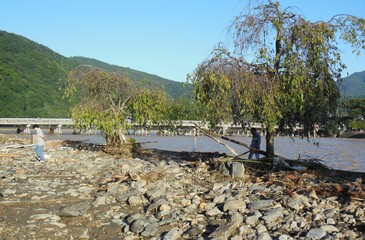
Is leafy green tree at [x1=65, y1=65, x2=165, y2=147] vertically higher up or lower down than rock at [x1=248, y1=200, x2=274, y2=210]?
higher up

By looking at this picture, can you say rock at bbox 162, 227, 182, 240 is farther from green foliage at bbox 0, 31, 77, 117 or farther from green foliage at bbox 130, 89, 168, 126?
green foliage at bbox 0, 31, 77, 117

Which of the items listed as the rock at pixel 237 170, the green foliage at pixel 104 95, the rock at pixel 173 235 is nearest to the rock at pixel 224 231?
the rock at pixel 173 235

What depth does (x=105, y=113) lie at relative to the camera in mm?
20781

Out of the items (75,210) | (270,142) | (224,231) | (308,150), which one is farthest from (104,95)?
(308,150)

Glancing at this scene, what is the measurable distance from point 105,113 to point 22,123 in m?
72.2

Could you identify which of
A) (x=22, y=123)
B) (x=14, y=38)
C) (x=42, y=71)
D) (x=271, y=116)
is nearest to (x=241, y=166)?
(x=271, y=116)

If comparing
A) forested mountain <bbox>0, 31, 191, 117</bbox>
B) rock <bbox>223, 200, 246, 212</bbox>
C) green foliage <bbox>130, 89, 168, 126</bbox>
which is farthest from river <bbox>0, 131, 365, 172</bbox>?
forested mountain <bbox>0, 31, 191, 117</bbox>

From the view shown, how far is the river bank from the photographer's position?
7.48 meters

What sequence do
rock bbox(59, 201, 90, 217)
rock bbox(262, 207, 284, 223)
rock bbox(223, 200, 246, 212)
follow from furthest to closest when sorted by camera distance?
rock bbox(59, 201, 90, 217) < rock bbox(223, 200, 246, 212) < rock bbox(262, 207, 284, 223)

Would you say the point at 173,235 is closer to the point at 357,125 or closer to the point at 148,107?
the point at 148,107

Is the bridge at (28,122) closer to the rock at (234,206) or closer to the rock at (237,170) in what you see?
the rock at (237,170)

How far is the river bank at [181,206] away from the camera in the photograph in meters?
7.48

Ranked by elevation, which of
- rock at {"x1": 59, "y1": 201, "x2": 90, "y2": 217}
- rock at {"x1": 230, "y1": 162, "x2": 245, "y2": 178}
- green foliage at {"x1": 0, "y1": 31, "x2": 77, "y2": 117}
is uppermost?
green foliage at {"x1": 0, "y1": 31, "x2": 77, "y2": 117}

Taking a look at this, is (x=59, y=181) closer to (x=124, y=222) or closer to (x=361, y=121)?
(x=124, y=222)
